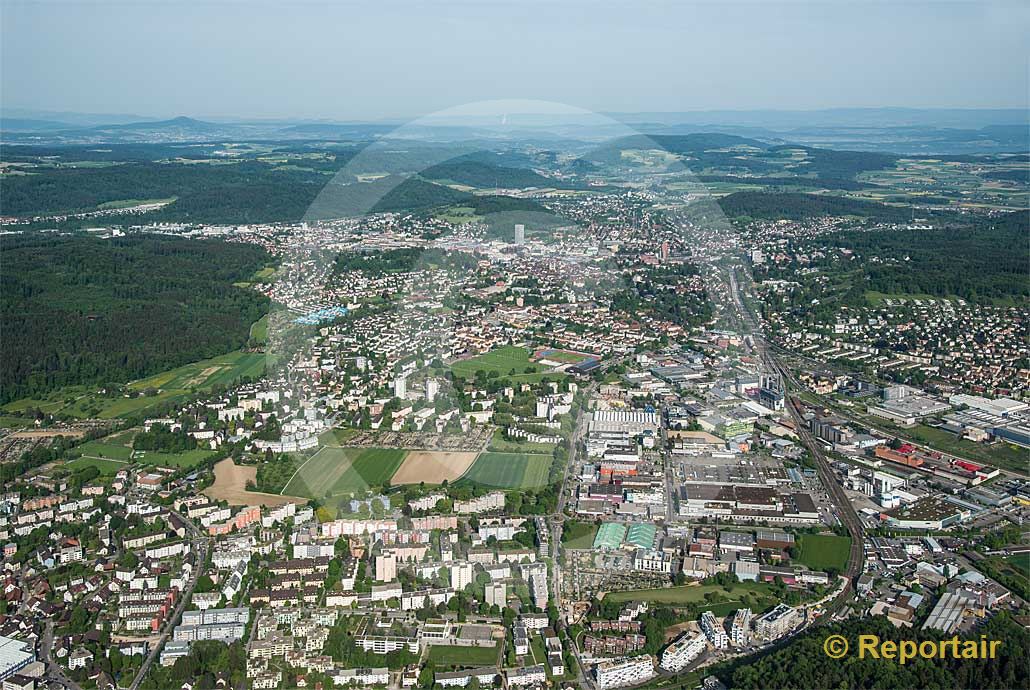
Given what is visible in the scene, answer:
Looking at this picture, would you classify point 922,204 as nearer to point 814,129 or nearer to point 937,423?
point 937,423

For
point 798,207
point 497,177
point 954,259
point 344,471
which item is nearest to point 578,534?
point 344,471

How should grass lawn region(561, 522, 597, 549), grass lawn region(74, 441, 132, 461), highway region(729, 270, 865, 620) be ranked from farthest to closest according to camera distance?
grass lawn region(74, 441, 132, 461) → grass lawn region(561, 522, 597, 549) → highway region(729, 270, 865, 620)

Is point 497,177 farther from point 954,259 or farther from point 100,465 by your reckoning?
point 100,465

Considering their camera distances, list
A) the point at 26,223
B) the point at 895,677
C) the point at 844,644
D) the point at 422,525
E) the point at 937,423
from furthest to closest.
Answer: the point at 26,223 → the point at 937,423 → the point at 422,525 → the point at 844,644 → the point at 895,677

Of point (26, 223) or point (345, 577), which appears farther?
point (26, 223)

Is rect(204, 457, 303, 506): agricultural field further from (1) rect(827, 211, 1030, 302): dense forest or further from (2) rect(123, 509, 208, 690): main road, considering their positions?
(1) rect(827, 211, 1030, 302): dense forest

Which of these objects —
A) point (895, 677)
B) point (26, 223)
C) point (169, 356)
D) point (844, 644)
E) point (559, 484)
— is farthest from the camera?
point (26, 223)

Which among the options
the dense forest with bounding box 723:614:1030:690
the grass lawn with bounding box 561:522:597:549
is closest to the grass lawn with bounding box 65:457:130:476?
the grass lawn with bounding box 561:522:597:549

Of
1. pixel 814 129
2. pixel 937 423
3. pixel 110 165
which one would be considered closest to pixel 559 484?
pixel 937 423
